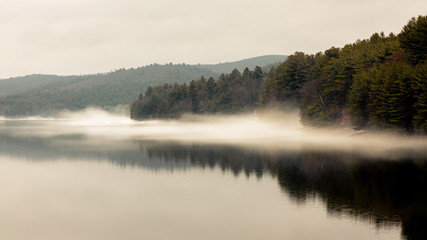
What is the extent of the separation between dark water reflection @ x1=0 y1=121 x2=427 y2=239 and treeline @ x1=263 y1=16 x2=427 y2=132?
48.8ft

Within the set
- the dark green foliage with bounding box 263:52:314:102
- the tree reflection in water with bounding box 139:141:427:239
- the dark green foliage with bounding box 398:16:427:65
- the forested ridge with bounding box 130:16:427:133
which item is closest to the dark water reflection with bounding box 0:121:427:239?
the tree reflection in water with bounding box 139:141:427:239

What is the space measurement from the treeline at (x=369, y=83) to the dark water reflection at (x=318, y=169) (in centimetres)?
1487

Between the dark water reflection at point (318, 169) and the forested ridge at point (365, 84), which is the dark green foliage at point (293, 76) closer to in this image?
the forested ridge at point (365, 84)

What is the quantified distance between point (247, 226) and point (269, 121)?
104209mm

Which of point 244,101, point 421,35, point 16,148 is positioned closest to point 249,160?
point 421,35

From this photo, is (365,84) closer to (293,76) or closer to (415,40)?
(415,40)

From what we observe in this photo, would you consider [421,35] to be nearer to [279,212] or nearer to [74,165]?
[279,212]

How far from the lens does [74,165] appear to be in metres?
60.7

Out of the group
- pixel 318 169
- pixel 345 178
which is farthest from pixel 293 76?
pixel 345 178

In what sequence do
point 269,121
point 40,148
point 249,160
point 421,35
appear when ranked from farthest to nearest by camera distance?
point 269,121
point 40,148
point 421,35
point 249,160

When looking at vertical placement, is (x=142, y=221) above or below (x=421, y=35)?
below

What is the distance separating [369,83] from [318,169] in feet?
118

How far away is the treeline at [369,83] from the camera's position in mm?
69062

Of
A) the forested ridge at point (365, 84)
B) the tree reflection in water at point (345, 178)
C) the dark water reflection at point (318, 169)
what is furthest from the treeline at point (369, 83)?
the tree reflection in water at point (345, 178)
